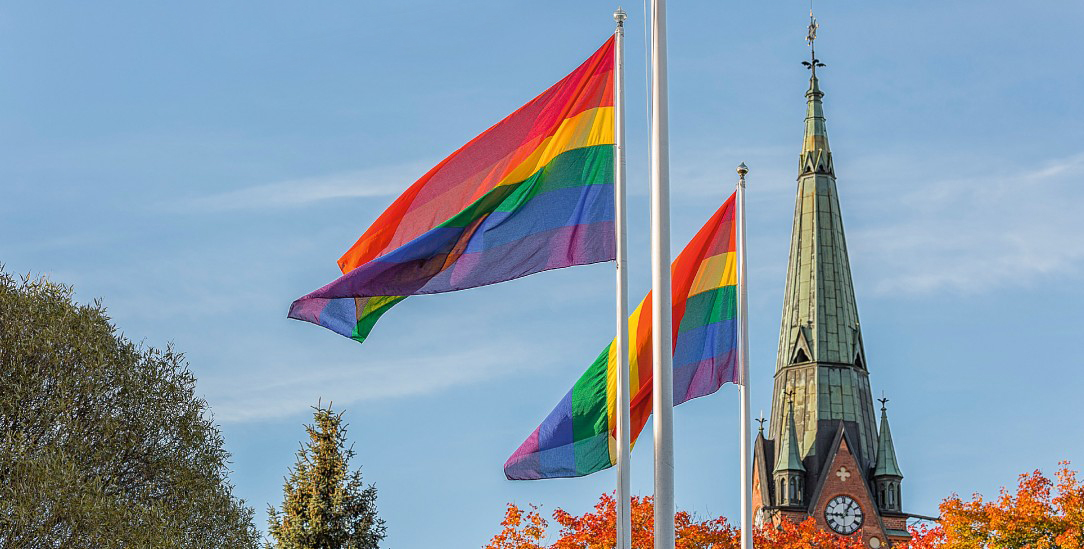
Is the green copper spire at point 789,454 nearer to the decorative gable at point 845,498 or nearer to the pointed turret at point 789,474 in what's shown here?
the pointed turret at point 789,474

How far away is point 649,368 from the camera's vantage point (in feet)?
85.8

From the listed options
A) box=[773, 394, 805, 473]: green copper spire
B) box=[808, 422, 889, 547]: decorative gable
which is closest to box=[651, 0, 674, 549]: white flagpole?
box=[773, 394, 805, 473]: green copper spire

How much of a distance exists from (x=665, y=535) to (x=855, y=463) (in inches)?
3636

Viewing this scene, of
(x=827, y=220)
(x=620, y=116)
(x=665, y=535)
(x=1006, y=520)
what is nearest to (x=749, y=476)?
(x=620, y=116)

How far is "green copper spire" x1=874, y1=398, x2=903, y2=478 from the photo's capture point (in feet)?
358

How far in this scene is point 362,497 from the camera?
38.2 m

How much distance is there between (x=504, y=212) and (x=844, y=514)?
9022 cm

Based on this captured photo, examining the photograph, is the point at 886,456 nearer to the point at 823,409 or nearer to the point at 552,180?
the point at 823,409

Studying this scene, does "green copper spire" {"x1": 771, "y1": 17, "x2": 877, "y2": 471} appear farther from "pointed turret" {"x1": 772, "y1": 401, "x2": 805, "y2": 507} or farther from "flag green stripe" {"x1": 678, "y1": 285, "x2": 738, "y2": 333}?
"flag green stripe" {"x1": 678, "y1": 285, "x2": 738, "y2": 333}

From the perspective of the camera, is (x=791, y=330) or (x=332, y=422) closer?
(x=332, y=422)

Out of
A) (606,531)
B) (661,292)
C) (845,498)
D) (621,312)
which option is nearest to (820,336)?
(845,498)

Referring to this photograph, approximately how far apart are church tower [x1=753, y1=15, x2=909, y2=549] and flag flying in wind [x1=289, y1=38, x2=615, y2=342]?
85.2 meters

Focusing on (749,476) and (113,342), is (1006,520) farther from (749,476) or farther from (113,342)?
(113,342)

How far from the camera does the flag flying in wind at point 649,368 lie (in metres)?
24.1
